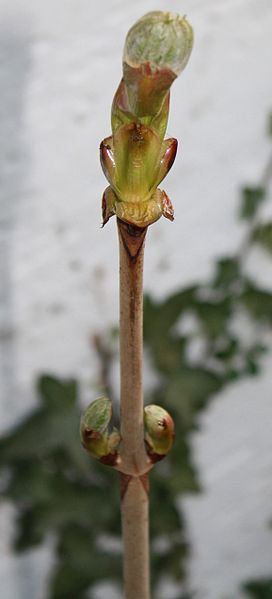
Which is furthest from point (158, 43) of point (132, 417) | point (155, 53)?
point (132, 417)

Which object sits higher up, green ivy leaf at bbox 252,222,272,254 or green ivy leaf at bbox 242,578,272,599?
green ivy leaf at bbox 252,222,272,254

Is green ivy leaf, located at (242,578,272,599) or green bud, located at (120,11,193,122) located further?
green ivy leaf, located at (242,578,272,599)

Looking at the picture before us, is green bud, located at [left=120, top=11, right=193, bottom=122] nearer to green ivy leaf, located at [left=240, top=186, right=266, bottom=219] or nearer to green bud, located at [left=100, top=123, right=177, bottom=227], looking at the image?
green bud, located at [left=100, top=123, right=177, bottom=227]

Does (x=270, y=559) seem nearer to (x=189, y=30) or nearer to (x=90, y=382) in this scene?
(x=90, y=382)

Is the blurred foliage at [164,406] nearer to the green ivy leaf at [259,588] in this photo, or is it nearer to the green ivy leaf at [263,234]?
the green ivy leaf at [263,234]

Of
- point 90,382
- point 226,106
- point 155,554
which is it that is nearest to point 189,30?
point 226,106

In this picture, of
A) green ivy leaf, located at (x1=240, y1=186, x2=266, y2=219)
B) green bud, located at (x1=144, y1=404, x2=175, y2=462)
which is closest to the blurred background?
green ivy leaf, located at (x1=240, y1=186, x2=266, y2=219)
